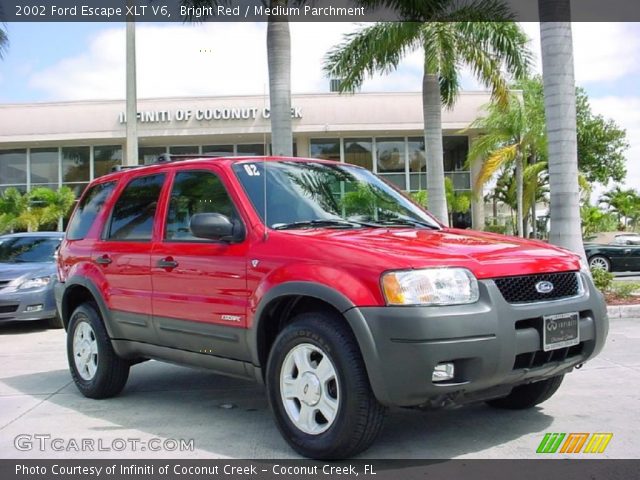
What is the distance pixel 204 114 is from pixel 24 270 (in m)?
Result: 17.9

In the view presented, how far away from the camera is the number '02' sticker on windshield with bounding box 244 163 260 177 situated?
5.07 m

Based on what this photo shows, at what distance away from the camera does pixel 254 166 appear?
5.16 meters

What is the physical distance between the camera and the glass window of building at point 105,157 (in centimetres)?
3020

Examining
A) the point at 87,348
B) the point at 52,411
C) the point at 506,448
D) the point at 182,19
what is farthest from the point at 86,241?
the point at 182,19

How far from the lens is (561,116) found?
35.5ft

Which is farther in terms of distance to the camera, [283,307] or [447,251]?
[283,307]

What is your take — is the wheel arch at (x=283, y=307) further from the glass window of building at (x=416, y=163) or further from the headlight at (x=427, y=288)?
the glass window of building at (x=416, y=163)

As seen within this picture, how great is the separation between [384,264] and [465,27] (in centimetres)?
1207

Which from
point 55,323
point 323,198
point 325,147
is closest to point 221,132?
point 325,147

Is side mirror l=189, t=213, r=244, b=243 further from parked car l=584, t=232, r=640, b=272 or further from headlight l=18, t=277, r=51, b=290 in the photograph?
parked car l=584, t=232, r=640, b=272

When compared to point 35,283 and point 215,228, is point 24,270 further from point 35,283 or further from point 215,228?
point 215,228

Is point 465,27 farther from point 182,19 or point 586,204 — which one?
point 586,204

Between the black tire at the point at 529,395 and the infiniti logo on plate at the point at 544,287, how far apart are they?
1.02 m

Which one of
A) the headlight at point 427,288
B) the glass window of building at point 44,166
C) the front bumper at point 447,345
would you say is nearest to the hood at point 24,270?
the front bumper at point 447,345
